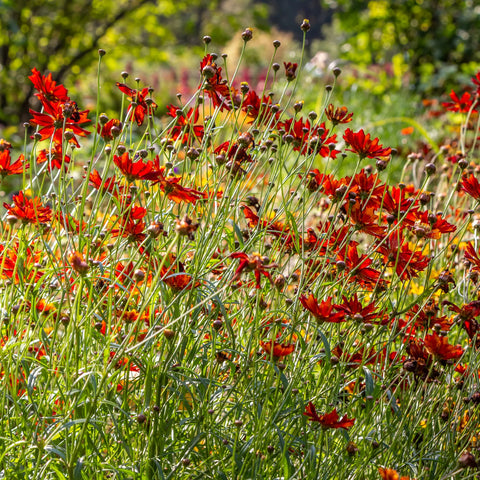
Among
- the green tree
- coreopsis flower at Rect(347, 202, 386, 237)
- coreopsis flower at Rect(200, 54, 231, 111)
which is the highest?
coreopsis flower at Rect(200, 54, 231, 111)

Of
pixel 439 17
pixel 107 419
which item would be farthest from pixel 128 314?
pixel 439 17

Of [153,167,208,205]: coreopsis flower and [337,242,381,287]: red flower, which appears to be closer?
[153,167,208,205]: coreopsis flower

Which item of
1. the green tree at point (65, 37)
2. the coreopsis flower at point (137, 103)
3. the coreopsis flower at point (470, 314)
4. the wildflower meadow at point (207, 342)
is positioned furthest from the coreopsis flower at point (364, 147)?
the green tree at point (65, 37)

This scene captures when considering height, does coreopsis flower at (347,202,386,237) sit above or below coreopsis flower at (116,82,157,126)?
below

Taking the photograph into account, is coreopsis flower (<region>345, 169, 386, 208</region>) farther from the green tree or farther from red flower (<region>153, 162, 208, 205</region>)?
the green tree

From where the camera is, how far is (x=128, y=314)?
126cm

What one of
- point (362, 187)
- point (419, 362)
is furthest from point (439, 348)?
point (362, 187)

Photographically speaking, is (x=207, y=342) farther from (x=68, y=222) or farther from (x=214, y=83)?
(x=214, y=83)

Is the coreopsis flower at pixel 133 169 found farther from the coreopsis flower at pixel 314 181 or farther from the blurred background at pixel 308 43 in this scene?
the blurred background at pixel 308 43

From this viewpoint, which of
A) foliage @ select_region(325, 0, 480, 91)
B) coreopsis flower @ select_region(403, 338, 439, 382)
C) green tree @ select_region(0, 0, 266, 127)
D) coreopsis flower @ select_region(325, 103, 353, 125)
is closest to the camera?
coreopsis flower @ select_region(403, 338, 439, 382)

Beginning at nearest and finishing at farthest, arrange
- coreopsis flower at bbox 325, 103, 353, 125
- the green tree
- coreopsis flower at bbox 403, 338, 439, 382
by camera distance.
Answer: coreopsis flower at bbox 403, 338, 439, 382
coreopsis flower at bbox 325, 103, 353, 125
the green tree

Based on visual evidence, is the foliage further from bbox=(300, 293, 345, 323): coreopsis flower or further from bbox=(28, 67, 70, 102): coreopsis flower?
bbox=(300, 293, 345, 323): coreopsis flower

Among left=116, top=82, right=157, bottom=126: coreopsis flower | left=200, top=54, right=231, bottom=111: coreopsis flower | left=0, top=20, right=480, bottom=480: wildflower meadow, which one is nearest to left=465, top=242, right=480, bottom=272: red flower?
left=0, top=20, right=480, bottom=480: wildflower meadow

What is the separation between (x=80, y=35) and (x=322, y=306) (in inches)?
277
